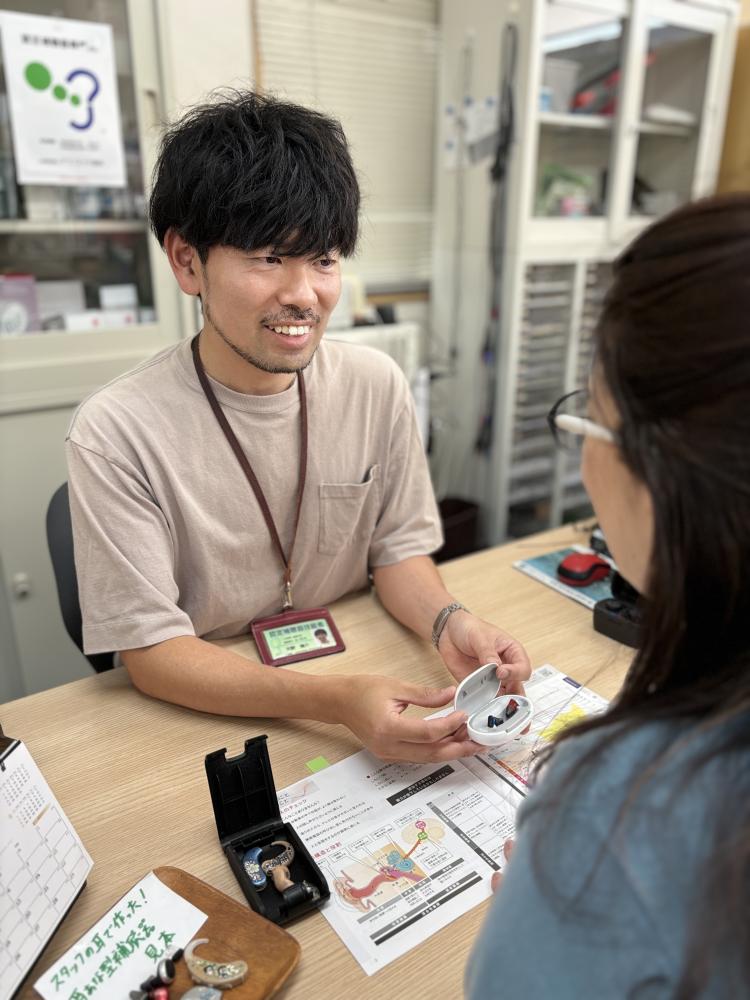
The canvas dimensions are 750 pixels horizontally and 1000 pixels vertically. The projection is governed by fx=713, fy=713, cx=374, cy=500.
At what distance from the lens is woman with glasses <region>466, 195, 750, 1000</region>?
401 mm

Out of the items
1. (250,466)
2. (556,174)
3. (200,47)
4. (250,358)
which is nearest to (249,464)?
(250,466)

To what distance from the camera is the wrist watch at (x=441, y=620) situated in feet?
3.76

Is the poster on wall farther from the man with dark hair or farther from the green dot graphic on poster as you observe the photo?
the man with dark hair

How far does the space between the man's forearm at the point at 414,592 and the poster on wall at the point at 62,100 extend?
140 centimetres

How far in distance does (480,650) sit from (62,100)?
1757mm

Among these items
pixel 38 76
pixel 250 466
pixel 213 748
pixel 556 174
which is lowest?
pixel 213 748

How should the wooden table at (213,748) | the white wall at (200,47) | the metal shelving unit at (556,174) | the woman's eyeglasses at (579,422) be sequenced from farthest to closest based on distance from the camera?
1. the metal shelving unit at (556,174)
2. the white wall at (200,47)
3. the wooden table at (213,748)
4. the woman's eyeglasses at (579,422)

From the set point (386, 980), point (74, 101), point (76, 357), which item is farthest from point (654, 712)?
point (74, 101)

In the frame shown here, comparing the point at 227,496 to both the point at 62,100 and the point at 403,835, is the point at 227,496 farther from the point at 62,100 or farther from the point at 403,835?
the point at 62,100

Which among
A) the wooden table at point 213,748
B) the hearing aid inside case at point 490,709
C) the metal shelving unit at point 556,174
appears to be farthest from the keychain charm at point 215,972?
the metal shelving unit at point 556,174

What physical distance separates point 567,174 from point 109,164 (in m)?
1.72

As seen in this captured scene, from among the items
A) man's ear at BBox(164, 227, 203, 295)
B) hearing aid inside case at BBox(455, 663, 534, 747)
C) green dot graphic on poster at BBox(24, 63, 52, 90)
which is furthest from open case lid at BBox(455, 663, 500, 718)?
green dot graphic on poster at BBox(24, 63, 52, 90)

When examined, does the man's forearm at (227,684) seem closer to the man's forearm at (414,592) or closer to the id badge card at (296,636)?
the id badge card at (296,636)

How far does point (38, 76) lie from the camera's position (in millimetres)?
1787
